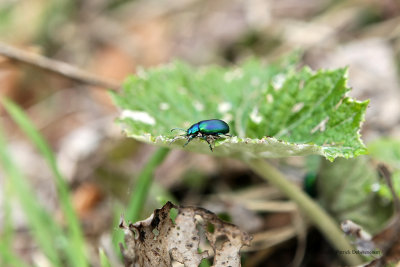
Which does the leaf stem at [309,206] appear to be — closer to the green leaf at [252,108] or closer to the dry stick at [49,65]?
the green leaf at [252,108]

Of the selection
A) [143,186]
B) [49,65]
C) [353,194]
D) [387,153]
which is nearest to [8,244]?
[143,186]

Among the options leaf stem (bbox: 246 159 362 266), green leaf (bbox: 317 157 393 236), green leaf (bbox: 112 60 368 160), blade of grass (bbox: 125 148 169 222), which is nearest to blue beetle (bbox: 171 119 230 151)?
green leaf (bbox: 112 60 368 160)

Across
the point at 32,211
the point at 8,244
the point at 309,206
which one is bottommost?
the point at 309,206

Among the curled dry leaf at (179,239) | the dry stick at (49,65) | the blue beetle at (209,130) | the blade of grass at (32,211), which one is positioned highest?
the dry stick at (49,65)

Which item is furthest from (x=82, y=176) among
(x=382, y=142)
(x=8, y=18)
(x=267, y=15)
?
→ (x=8, y=18)

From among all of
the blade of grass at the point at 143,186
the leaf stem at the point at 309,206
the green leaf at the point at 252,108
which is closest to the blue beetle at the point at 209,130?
the green leaf at the point at 252,108

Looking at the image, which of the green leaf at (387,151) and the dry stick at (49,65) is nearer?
the green leaf at (387,151)

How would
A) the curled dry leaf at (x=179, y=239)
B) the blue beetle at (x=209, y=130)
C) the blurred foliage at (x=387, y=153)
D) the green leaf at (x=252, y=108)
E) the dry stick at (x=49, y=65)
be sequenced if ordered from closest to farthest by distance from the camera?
the curled dry leaf at (x=179, y=239), the green leaf at (x=252, y=108), the blue beetle at (x=209, y=130), the blurred foliage at (x=387, y=153), the dry stick at (x=49, y=65)

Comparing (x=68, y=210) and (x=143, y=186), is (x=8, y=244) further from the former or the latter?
(x=143, y=186)
